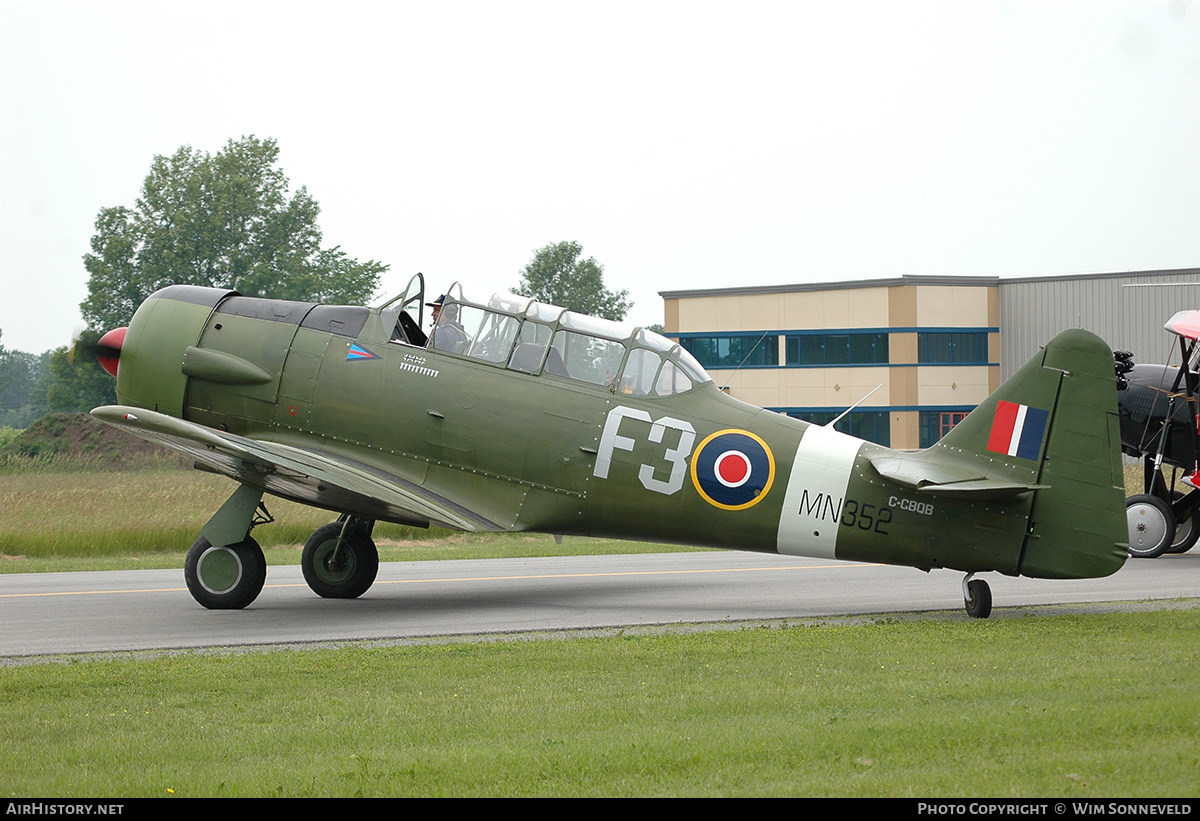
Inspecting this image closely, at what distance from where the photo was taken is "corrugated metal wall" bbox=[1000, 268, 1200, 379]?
43.9 m

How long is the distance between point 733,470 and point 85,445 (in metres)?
38.8

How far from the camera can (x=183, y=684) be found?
7523 mm

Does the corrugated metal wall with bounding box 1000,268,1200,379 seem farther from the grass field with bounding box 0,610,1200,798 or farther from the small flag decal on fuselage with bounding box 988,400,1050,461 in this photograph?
the grass field with bounding box 0,610,1200,798

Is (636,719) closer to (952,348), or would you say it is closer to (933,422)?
(933,422)

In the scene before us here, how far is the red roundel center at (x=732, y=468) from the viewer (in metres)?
10.9

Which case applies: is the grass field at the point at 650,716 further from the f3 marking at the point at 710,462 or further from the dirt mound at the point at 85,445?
the dirt mound at the point at 85,445

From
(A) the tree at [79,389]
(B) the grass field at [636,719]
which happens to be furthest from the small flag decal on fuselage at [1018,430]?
(A) the tree at [79,389]

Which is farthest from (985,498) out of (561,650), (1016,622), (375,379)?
(375,379)

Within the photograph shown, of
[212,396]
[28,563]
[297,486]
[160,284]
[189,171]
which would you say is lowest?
[28,563]

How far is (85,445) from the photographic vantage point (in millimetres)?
43344

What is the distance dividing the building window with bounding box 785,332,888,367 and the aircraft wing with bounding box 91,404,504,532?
38.0 metres

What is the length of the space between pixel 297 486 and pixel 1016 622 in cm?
691

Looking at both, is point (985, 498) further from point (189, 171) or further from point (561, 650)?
point (189, 171)

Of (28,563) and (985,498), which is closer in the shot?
(985,498)
